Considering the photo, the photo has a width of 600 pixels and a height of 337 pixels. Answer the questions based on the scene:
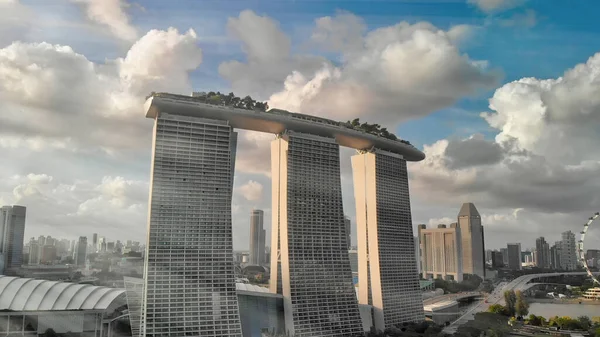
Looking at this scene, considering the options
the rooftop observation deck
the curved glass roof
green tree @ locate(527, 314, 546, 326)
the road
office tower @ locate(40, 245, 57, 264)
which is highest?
the rooftop observation deck

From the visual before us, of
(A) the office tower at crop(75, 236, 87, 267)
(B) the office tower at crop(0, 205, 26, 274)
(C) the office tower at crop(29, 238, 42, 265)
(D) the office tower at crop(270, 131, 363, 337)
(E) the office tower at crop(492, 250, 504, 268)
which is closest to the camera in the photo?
(B) the office tower at crop(0, 205, 26, 274)

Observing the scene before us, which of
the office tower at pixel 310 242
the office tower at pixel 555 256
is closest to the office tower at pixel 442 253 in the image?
the office tower at pixel 555 256

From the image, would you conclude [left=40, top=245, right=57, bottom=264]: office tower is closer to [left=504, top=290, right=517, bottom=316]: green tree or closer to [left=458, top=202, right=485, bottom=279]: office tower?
[left=504, top=290, right=517, bottom=316]: green tree

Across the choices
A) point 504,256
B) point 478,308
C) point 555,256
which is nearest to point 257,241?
point 478,308

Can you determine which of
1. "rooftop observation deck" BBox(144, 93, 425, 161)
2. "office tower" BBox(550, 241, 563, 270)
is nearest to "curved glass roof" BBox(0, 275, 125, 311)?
"rooftop observation deck" BBox(144, 93, 425, 161)

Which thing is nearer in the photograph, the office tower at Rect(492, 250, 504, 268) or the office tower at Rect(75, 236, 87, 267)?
the office tower at Rect(75, 236, 87, 267)

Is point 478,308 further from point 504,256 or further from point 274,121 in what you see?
point 504,256

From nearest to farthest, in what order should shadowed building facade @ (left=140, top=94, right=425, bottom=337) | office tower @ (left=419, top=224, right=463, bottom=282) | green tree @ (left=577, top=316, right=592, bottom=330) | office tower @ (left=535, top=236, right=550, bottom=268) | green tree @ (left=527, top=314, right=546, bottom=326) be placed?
1. shadowed building facade @ (left=140, top=94, right=425, bottom=337)
2. green tree @ (left=577, top=316, right=592, bottom=330)
3. green tree @ (left=527, top=314, right=546, bottom=326)
4. office tower @ (left=419, top=224, right=463, bottom=282)
5. office tower @ (left=535, top=236, right=550, bottom=268)
